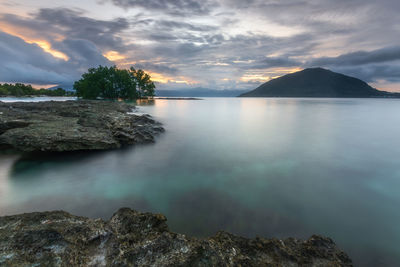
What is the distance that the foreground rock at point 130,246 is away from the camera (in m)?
2.30

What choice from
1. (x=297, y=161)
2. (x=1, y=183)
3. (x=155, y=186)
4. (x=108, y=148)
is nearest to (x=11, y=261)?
(x=155, y=186)

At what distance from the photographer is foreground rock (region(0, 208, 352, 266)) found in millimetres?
2305

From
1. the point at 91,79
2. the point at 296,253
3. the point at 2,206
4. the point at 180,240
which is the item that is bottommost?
the point at 2,206

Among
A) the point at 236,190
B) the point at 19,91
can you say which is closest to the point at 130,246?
the point at 236,190

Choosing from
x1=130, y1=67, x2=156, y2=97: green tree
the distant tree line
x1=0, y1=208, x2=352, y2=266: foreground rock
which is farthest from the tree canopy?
x1=0, y1=208, x2=352, y2=266: foreground rock

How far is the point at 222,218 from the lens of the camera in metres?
4.48

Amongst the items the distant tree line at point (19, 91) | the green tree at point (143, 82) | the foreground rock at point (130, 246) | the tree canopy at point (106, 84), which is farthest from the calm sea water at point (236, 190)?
the distant tree line at point (19, 91)

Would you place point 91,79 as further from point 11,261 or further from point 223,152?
point 11,261

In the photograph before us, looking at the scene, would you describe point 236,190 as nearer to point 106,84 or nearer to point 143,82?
point 106,84

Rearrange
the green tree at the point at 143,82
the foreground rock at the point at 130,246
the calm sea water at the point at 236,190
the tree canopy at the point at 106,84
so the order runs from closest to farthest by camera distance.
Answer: the foreground rock at the point at 130,246 → the calm sea water at the point at 236,190 → the tree canopy at the point at 106,84 → the green tree at the point at 143,82

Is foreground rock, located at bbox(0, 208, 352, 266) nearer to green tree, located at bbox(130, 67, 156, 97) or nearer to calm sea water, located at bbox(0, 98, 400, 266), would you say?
calm sea water, located at bbox(0, 98, 400, 266)

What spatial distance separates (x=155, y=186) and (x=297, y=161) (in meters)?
6.78

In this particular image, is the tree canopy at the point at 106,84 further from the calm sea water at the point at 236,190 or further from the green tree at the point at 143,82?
the calm sea water at the point at 236,190

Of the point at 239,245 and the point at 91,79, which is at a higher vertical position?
the point at 91,79
